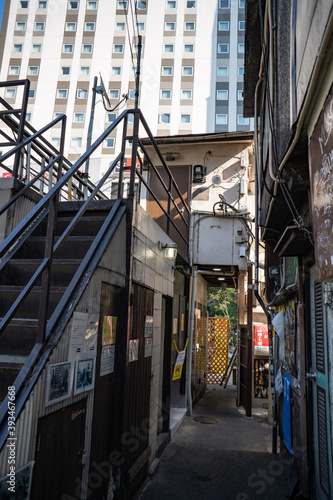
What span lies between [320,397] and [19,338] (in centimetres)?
304

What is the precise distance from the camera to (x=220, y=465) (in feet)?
17.7

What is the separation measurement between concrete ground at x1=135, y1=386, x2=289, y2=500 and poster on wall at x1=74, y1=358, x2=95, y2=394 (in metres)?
2.14

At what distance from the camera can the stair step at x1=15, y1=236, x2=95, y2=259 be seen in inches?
144

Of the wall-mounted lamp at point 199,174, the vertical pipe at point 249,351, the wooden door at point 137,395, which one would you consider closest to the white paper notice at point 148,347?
the wooden door at point 137,395

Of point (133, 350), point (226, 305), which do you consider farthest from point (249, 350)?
point (226, 305)

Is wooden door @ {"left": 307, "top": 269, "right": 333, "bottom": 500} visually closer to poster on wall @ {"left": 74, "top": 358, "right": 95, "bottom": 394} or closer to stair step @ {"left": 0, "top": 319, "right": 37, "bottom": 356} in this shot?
poster on wall @ {"left": 74, "top": 358, "right": 95, "bottom": 394}

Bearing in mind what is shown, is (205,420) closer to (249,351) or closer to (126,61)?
(249,351)

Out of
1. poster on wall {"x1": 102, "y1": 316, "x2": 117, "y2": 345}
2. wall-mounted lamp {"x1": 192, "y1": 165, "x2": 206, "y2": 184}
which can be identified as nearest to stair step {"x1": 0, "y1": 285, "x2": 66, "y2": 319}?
poster on wall {"x1": 102, "y1": 316, "x2": 117, "y2": 345}

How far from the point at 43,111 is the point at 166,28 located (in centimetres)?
1360

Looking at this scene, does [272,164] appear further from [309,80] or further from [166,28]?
[166,28]

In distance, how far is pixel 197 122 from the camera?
103 ft

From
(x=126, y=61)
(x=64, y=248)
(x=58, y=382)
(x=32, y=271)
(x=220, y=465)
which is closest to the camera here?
(x=58, y=382)

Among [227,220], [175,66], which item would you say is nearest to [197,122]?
[175,66]

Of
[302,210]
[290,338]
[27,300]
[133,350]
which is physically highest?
[302,210]
